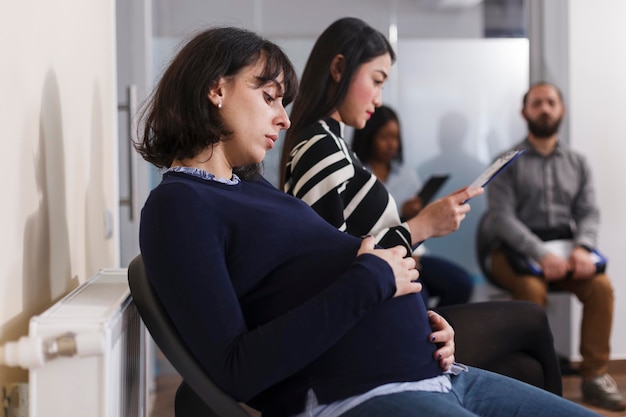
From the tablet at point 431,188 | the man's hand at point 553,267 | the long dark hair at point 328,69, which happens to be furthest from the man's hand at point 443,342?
the man's hand at point 553,267

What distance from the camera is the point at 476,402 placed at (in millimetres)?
1485

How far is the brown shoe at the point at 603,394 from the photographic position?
12.0 ft

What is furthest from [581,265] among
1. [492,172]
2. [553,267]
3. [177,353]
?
[177,353]

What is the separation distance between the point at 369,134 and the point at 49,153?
8.55 feet

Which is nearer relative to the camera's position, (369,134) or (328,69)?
(328,69)

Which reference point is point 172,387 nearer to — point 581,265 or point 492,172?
point 581,265

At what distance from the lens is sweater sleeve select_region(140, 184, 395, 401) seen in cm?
126

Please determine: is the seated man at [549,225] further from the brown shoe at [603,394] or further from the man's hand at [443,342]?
the man's hand at [443,342]

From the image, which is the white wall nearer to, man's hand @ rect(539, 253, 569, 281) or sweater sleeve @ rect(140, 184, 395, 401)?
sweater sleeve @ rect(140, 184, 395, 401)

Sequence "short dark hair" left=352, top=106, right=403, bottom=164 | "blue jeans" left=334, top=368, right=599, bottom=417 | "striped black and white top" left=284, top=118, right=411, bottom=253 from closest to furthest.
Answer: "blue jeans" left=334, top=368, right=599, bottom=417 < "striped black and white top" left=284, top=118, right=411, bottom=253 < "short dark hair" left=352, top=106, right=403, bottom=164

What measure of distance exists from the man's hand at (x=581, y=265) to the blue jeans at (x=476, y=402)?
249 cm

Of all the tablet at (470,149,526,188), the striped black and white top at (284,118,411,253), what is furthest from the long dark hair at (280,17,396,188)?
the tablet at (470,149,526,188)

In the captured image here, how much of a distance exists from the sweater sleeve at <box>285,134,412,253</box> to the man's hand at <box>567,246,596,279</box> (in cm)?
210

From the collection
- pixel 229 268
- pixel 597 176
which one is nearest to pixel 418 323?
pixel 229 268
